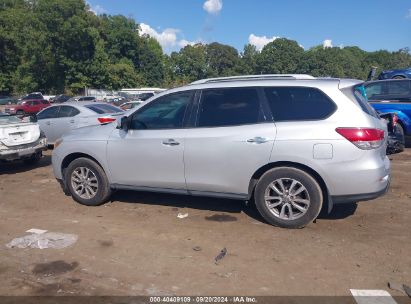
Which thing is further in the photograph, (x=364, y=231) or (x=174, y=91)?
(x=174, y=91)

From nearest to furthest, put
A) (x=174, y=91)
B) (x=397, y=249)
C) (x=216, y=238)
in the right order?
(x=397, y=249) → (x=216, y=238) → (x=174, y=91)

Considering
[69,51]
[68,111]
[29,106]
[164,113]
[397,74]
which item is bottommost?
[29,106]

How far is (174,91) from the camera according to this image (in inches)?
220

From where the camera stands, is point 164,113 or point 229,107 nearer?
point 229,107

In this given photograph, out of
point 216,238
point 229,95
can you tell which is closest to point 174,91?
point 229,95

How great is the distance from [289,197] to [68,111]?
8353 mm

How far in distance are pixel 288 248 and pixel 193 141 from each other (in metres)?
1.78

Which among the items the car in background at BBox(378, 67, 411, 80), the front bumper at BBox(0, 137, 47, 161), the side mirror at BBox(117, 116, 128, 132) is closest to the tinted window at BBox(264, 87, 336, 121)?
the side mirror at BBox(117, 116, 128, 132)

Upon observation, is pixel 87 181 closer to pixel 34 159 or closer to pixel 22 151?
pixel 22 151

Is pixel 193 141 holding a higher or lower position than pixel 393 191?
higher

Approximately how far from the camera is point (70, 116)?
11.4 m

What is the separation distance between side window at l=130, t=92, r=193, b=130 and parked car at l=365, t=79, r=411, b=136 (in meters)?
6.63

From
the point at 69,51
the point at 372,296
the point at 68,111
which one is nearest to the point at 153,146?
the point at 372,296

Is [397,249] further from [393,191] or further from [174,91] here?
[174,91]
